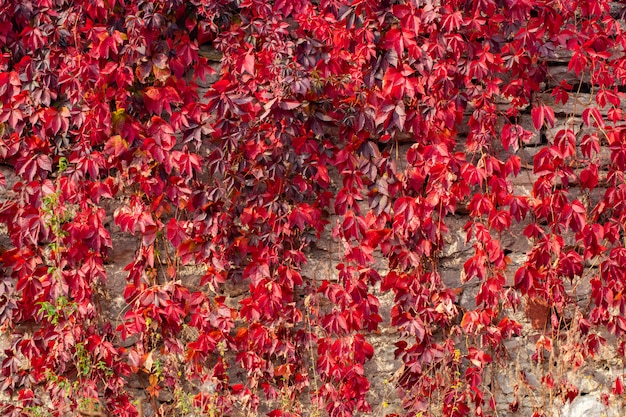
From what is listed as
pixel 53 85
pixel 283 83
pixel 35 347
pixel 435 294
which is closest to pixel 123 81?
pixel 53 85

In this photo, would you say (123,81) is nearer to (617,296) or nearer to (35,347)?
(35,347)

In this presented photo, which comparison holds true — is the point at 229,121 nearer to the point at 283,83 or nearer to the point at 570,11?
the point at 283,83

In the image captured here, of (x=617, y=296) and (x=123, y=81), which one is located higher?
(x=123, y=81)

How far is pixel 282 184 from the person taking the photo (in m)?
2.98

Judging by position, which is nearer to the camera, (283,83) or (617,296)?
(283,83)

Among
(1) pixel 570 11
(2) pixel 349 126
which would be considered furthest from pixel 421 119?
(1) pixel 570 11

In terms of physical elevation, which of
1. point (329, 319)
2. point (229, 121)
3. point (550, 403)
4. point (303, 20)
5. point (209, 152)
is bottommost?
point (550, 403)

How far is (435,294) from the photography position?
305 cm

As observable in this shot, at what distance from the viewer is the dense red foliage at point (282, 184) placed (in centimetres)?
292

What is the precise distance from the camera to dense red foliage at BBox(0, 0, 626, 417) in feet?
9.57

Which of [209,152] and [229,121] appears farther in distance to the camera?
[209,152]

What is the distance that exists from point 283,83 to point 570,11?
4.42 ft

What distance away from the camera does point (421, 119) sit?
2.94 meters

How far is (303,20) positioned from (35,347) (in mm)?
1920
